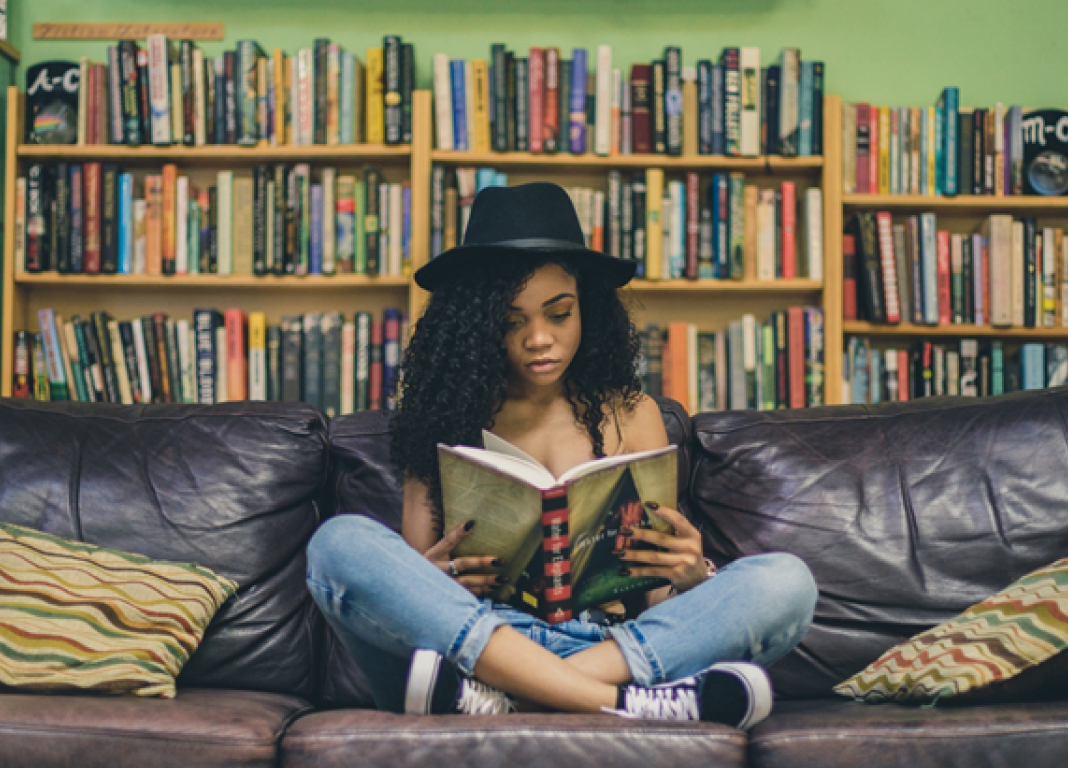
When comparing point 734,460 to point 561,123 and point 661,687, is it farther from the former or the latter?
point 561,123

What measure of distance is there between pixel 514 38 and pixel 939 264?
1.43 metres

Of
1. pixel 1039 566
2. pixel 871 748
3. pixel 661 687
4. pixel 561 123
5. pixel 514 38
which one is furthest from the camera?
pixel 514 38

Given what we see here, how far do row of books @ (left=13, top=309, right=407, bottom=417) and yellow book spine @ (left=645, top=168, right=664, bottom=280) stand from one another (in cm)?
74

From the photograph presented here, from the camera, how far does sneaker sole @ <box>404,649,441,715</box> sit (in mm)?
1127

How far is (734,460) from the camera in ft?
5.43

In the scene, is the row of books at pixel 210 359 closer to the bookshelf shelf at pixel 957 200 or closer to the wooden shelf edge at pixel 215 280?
the wooden shelf edge at pixel 215 280

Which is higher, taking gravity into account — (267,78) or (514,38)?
(514,38)

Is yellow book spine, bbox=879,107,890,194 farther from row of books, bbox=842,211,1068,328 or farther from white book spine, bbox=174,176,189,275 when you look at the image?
white book spine, bbox=174,176,189,275

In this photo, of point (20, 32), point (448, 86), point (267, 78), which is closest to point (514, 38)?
point (448, 86)

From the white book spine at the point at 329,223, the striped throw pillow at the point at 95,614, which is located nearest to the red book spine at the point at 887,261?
the white book spine at the point at 329,223

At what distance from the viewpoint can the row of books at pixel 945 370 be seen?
272 centimetres

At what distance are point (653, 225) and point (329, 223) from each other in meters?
0.93

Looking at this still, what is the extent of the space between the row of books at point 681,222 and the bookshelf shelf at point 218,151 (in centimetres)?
20

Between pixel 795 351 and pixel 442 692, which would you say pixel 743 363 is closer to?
pixel 795 351
